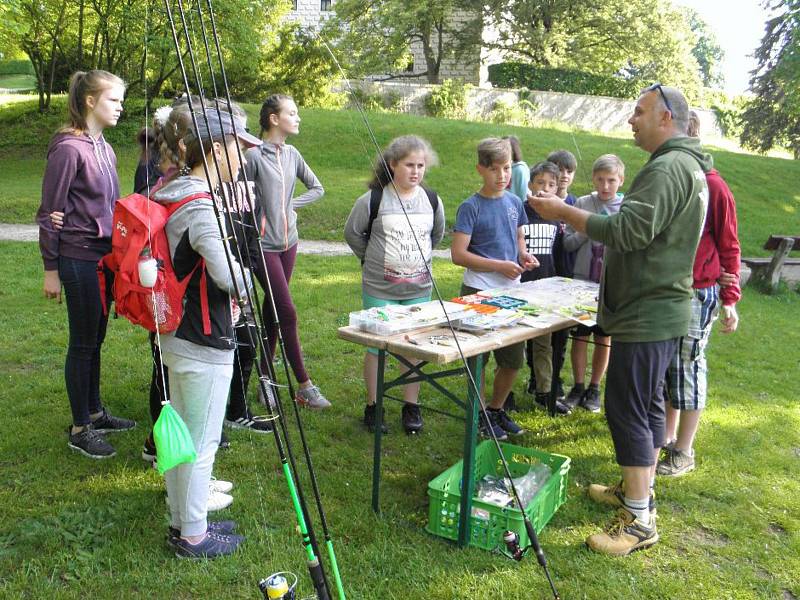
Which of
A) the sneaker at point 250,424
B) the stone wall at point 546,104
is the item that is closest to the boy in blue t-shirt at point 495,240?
the sneaker at point 250,424

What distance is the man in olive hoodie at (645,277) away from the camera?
2.73 metres

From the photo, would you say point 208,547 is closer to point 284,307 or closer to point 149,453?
point 149,453

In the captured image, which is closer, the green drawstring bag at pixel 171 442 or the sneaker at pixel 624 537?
the green drawstring bag at pixel 171 442

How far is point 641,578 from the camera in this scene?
284 centimetres

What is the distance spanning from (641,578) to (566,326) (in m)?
1.21

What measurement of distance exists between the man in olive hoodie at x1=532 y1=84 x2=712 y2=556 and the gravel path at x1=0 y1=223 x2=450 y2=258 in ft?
22.1

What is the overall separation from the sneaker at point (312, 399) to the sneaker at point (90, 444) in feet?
3.99

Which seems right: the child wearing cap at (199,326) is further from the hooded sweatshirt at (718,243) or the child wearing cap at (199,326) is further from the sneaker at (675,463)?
the sneaker at (675,463)

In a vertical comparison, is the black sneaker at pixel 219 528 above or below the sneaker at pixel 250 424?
above

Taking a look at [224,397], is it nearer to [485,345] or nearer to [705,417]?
[485,345]

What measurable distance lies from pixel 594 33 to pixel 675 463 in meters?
27.2

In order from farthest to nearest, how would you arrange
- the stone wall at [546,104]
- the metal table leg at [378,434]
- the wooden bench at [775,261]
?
1. the stone wall at [546,104]
2. the wooden bench at [775,261]
3. the metal table leg at [378,434]

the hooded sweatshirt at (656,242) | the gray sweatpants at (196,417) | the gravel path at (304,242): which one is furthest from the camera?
the gravel path at (304,242)

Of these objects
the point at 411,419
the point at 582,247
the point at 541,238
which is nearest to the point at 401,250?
the point at 411,419
